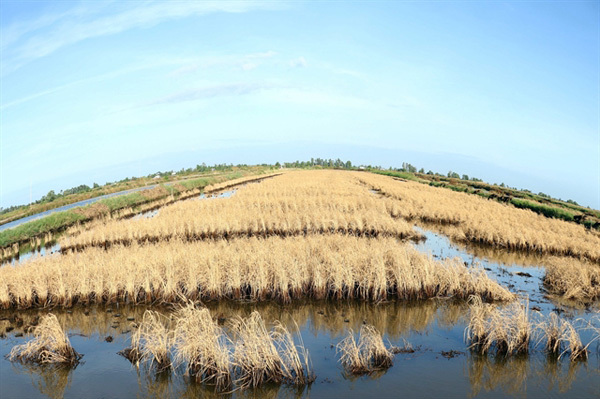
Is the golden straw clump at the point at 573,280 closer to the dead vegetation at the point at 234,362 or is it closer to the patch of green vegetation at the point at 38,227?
the dead vegetation at the point at 234,362

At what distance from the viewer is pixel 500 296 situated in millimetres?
10492

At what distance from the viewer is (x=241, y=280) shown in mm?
11344

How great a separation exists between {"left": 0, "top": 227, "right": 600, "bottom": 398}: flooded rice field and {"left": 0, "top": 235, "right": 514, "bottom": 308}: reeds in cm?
42

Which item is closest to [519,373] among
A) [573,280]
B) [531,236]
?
[573,280]

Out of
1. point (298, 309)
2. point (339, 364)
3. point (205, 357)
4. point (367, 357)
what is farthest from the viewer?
point (298, 309)

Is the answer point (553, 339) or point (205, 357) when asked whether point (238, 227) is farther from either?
point (553, 339)

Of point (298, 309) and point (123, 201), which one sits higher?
point (123, 201)

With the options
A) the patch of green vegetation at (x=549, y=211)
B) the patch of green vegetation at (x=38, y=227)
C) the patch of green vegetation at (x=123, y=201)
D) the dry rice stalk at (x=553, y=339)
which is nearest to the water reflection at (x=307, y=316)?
the dry rice stalk at (x=553, y=339)

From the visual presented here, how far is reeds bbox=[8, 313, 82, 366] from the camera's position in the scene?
758 centimetres

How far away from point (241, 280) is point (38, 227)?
62.5 ft

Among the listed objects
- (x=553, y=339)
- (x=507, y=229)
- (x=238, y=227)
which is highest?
(x=507, y=229)

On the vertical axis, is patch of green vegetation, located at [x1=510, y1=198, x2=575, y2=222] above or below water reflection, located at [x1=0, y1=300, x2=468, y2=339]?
above

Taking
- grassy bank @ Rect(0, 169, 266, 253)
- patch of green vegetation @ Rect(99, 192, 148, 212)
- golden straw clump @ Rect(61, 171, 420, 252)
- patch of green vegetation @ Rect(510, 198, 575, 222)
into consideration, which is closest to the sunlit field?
golden straw clump @ Rect(61, 171, 420, 252)

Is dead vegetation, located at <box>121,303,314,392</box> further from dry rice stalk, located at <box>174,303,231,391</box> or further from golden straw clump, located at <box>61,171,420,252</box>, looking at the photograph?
→ golden straw clump, located at <box>61,171,420,252</box>
